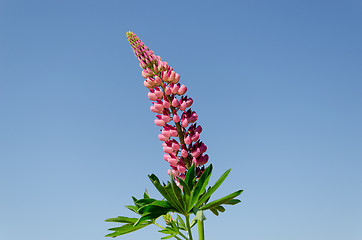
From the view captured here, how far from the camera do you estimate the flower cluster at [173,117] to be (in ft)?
12.2

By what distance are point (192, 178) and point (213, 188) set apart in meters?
0.22

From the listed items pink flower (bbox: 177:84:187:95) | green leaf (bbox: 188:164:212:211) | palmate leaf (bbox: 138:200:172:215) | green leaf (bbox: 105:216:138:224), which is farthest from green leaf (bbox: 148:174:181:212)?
pink flower (bbox: 177:84:187:95)

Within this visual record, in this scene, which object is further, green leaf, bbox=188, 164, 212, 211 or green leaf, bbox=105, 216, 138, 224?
green leaf, bbox=105, 216, 138, 224

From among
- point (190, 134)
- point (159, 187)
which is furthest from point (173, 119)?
point (159, 187)

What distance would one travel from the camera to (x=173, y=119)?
3826mm

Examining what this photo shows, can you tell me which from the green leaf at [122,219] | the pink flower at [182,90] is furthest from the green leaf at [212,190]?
the pink flower at [182,90]

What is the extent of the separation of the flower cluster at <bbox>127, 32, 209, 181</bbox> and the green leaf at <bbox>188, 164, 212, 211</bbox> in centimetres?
34

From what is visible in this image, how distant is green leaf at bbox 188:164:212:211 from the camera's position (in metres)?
3.30

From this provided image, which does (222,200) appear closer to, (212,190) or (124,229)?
(212,190)

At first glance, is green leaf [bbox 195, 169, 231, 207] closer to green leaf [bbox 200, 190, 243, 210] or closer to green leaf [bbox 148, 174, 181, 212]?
green leaf [bbox 200, 190, 243, 210]

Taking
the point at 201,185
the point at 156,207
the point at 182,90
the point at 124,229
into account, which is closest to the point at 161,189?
the point at 156,207

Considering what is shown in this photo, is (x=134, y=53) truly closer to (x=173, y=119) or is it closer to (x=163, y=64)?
(x=163, y=64)

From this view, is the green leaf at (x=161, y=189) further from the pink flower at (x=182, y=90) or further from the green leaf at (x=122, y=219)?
the pink flower at (x=182, y=90)

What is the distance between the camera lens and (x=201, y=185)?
3352mm
